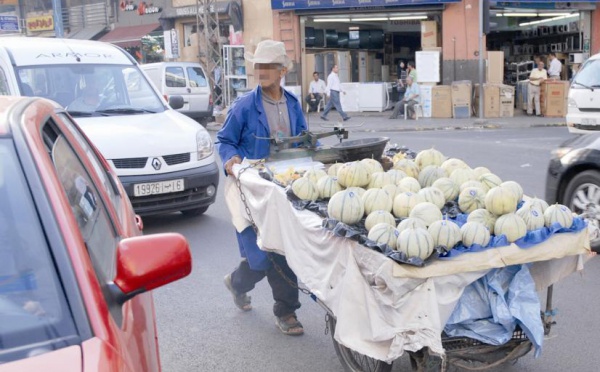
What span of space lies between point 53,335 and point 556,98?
2156cm

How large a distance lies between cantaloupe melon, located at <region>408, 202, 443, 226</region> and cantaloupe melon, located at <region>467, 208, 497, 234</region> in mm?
155

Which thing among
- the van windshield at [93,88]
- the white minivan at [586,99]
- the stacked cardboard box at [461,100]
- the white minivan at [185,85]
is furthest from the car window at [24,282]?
the stacked cardboard box at [461,100]

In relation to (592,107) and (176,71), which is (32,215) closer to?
(592,107)

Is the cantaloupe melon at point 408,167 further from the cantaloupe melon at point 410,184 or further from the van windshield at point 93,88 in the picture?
the van windshield at point 93,88

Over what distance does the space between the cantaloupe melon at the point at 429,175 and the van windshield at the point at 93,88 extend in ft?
16.3

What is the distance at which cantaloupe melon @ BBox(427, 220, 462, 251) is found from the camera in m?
3.31

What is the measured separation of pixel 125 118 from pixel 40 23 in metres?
32.4

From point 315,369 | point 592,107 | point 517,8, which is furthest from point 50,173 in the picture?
point 517,8

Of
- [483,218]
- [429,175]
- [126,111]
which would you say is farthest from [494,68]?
[483,218]

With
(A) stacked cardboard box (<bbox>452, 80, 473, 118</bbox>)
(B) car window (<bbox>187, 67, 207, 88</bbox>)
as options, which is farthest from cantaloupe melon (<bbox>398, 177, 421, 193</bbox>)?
(A) stacked cardboard box (<bbox>452, 80, 473, 118</bbox>)

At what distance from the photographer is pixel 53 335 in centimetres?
199

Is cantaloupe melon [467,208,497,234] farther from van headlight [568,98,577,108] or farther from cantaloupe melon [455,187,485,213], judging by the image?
van headlight [568,98,577,108]

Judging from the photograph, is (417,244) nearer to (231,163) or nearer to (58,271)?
(58,271)

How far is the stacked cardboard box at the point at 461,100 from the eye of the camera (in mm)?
22125
